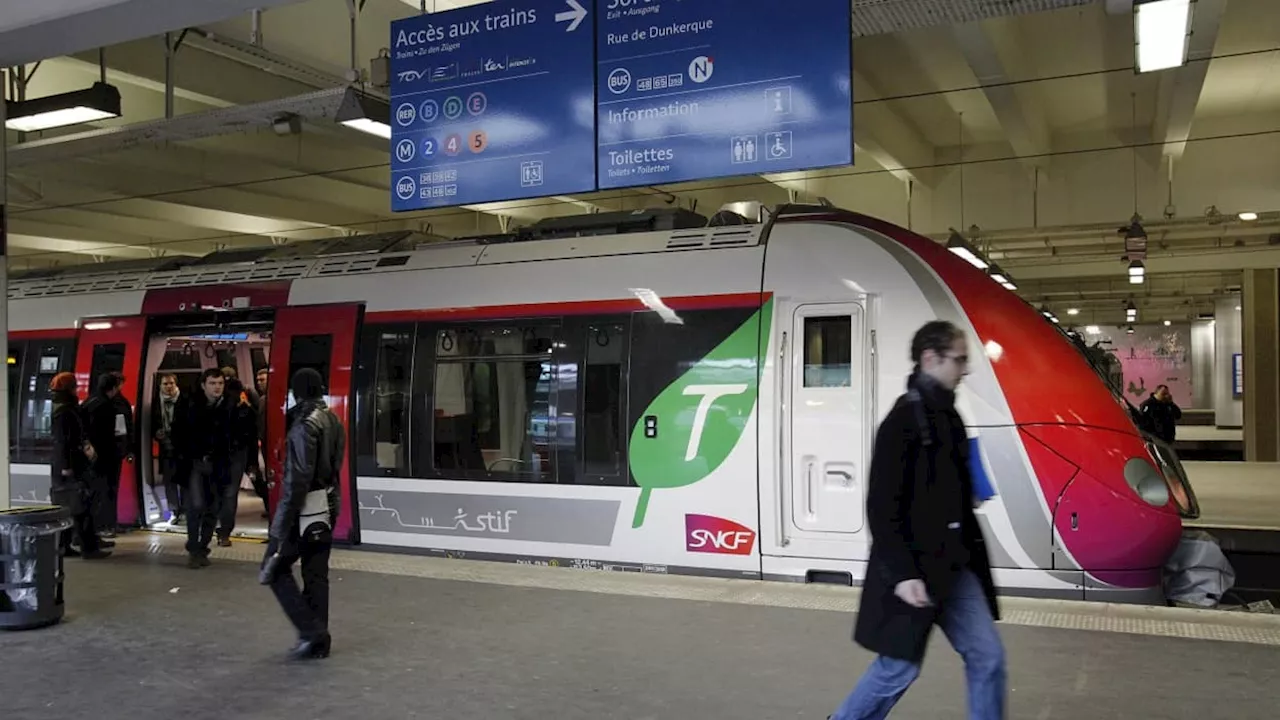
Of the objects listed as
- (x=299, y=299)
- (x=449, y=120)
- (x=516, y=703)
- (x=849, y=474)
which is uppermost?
(x=449, y=120)

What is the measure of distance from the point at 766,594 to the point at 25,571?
463 centimetres

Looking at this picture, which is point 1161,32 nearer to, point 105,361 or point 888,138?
point 888,138

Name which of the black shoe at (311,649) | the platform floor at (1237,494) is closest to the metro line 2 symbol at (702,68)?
the black shoe at (311,649)

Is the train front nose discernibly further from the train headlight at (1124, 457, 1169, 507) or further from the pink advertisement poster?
the pink advertisement poster

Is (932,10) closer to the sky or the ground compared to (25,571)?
closer to the sky

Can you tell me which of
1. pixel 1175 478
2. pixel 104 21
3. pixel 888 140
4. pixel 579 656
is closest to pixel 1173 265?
pixel 888 140

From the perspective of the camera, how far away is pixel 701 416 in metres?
7.54

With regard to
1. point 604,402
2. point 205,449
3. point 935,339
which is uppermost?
point 935,339

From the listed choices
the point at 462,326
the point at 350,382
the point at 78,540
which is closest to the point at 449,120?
the point at 462,326

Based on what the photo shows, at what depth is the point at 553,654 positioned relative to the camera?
574cm

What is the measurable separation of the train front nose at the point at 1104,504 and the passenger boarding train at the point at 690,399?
0.05ft

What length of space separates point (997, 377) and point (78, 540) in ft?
25.1

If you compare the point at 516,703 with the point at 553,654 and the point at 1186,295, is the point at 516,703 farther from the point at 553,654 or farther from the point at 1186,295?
the point at 1186,295

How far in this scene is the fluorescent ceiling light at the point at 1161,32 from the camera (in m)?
6.10
